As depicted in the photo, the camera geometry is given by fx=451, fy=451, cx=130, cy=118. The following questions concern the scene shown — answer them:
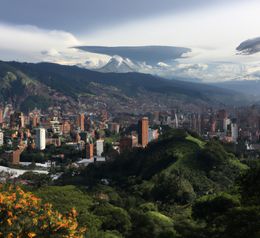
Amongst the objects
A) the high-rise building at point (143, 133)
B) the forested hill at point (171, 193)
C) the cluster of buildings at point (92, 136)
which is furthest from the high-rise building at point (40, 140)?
the forested hill at point (171, 193)

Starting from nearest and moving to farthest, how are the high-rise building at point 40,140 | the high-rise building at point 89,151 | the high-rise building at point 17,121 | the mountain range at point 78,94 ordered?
the high-rise building at point 89,151 < the high-rise building at point 40,140 < the high-rise building at point 17,121 < the mountain range at point 78,94

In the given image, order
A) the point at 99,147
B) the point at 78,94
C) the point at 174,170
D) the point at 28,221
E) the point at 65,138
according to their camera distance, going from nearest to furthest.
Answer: the point at 28,221 → the point at 174,170 → the point at 99,147 → the point at 65,138 → the point at 78,94

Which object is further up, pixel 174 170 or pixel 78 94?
pixel 78 94

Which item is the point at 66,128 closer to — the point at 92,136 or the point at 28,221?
the point at 92,136

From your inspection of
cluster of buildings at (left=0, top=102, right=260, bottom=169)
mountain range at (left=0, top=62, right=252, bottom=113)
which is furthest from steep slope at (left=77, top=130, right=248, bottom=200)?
mountain range at (left=0, top=62, right=252, bottom=113)

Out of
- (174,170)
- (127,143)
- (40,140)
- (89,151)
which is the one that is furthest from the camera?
(40,140)

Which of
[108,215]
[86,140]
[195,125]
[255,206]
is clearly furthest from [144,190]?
[195,125]

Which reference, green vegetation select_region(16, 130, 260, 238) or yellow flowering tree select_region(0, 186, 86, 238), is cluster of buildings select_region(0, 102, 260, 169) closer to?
green vegetation select_region(16, 130, 260, 238)

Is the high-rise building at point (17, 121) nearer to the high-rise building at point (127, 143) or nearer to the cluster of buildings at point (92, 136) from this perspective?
the cluster of buildings at point (92, 136)

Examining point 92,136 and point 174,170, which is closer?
point 174,170

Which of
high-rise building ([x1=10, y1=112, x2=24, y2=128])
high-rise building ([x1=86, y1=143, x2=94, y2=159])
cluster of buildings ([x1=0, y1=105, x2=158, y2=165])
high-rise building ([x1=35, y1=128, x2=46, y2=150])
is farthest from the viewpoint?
high-rise building ([x1=10, y1=112, x2=24, y2=128])

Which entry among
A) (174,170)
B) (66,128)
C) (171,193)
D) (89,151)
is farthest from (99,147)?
(171,193)

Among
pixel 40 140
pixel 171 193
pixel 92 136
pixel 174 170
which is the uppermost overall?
pixel 174 170

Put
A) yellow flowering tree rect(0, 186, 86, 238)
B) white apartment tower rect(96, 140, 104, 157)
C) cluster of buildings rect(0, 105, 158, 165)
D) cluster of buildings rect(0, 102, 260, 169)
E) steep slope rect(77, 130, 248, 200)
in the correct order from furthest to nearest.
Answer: white apartment tower rect(96, 140, 104, 157), cluster of buildings rect(0, 102, 260, 169), cluster of buildings rect(0, 105, 158, 165), steep slope rect(77, 130, 248, 200), yellow flowering tree rect(0, 186, 86, 238)
